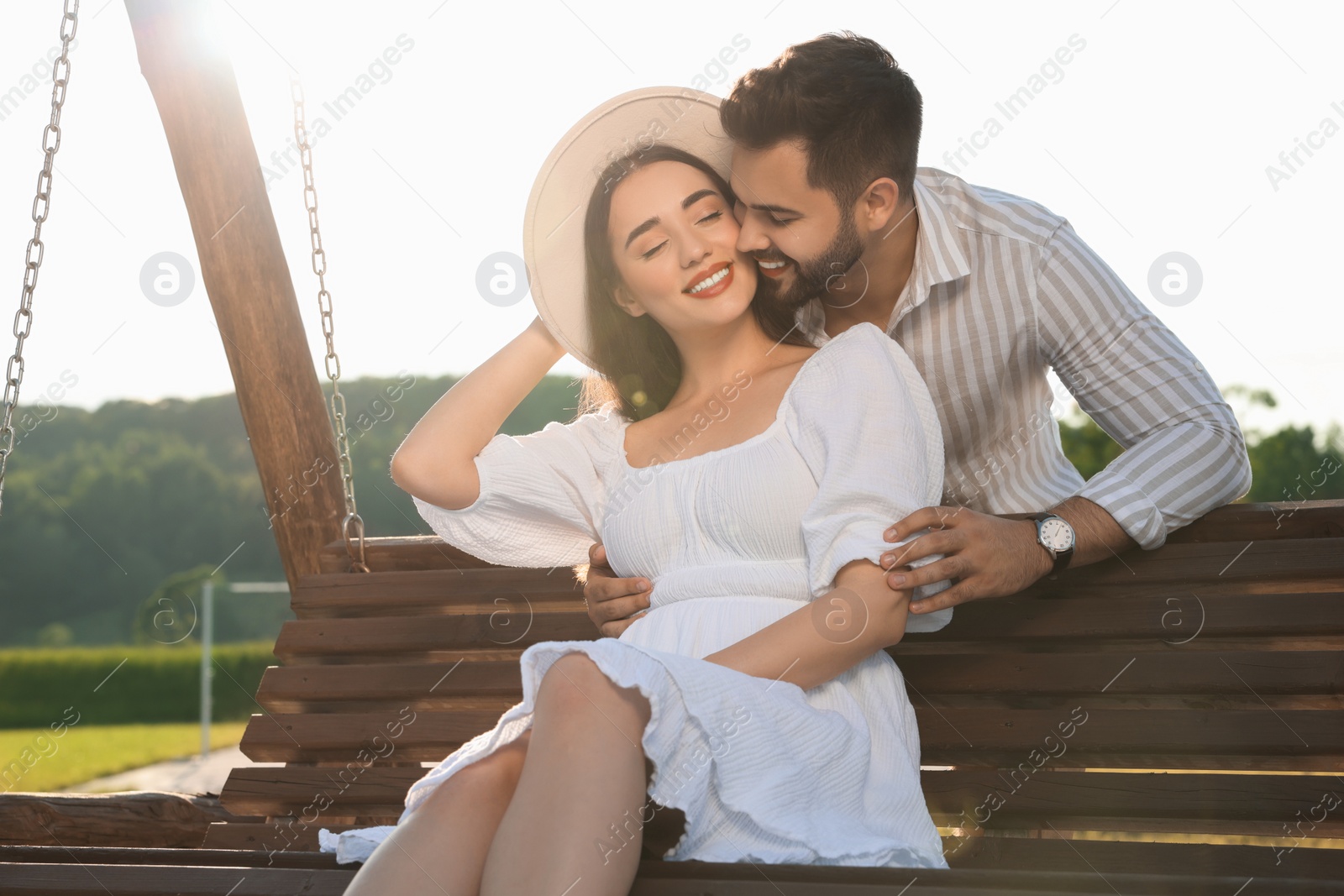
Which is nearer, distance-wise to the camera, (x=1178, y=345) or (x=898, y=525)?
(x=898, y=525)

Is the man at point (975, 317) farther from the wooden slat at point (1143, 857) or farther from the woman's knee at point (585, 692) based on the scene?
the woman's knee at point (585, 692)

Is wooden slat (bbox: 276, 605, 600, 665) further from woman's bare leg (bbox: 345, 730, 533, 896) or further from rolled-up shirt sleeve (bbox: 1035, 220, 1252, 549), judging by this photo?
rolled-up shirt sleeve (bbox: 1035, 220, 1252, 549)

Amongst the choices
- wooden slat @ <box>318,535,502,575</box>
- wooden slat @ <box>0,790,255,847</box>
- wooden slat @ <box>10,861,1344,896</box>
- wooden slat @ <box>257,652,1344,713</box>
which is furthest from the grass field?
wooden slat @ <box>10,861,1344,896</box>

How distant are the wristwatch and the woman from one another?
0.42 m

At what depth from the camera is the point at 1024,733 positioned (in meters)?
2.63

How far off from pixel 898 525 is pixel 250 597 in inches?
981

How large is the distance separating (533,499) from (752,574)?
2.04 ft

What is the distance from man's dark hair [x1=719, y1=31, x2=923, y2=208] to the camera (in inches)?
105

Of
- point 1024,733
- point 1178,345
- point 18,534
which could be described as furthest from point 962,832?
point 18,534

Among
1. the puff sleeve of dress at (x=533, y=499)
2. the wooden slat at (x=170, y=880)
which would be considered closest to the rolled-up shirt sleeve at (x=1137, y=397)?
the puff sleeve of dress at (x=533, y=499)

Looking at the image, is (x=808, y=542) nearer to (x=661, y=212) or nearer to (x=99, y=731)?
(x=661, y=212)

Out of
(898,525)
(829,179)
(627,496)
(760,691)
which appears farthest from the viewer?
(829,179)

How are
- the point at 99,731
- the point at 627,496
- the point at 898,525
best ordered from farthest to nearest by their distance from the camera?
the point at 99,731 → the point at 627,496 → the point at 898,525

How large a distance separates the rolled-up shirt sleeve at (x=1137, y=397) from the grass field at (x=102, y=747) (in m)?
13.3
